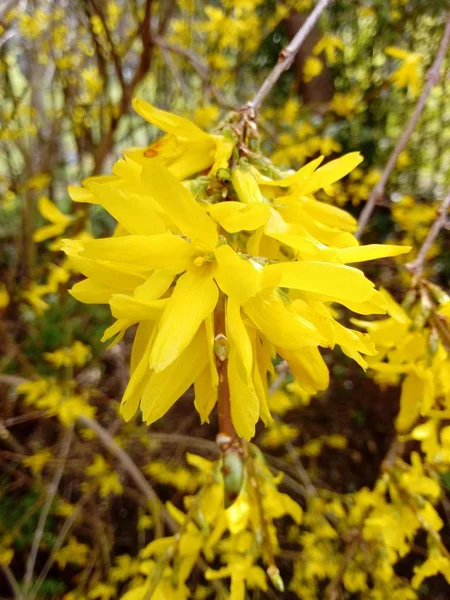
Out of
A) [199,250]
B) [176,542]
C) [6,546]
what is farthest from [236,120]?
[6,546]

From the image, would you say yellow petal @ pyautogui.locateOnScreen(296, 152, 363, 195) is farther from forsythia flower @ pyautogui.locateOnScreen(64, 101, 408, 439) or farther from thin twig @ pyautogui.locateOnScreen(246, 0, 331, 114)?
thin twig @ pyautogui.locateOnScreen(246, 0, 331, 114)

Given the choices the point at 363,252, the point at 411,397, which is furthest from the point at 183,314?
the point at 411,397

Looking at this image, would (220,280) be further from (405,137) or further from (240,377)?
(405,137)

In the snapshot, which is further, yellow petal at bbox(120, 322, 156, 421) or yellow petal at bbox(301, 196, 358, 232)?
yellow petal at bbox(301, 196, 358, 232)

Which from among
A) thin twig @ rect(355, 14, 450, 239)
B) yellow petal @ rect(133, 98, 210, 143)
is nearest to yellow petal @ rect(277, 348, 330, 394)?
yellow petal @ rect(133, 98, 210, 143)


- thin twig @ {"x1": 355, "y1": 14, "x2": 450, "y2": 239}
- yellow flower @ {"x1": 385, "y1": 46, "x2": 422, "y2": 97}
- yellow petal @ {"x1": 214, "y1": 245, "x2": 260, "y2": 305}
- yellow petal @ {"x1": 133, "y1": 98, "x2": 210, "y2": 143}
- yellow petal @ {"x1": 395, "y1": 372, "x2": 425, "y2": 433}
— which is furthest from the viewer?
yellow flower @ {"x1": 385, "y1": 46, "x2": 422, "y2": 97}

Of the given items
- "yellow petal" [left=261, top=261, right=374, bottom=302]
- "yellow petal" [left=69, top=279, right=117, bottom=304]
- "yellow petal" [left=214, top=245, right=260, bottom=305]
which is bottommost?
"yellow petal" [left=69, top=279, right=117, bottom=304]

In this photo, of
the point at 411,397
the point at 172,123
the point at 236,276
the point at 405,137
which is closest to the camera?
the point at 236,276
